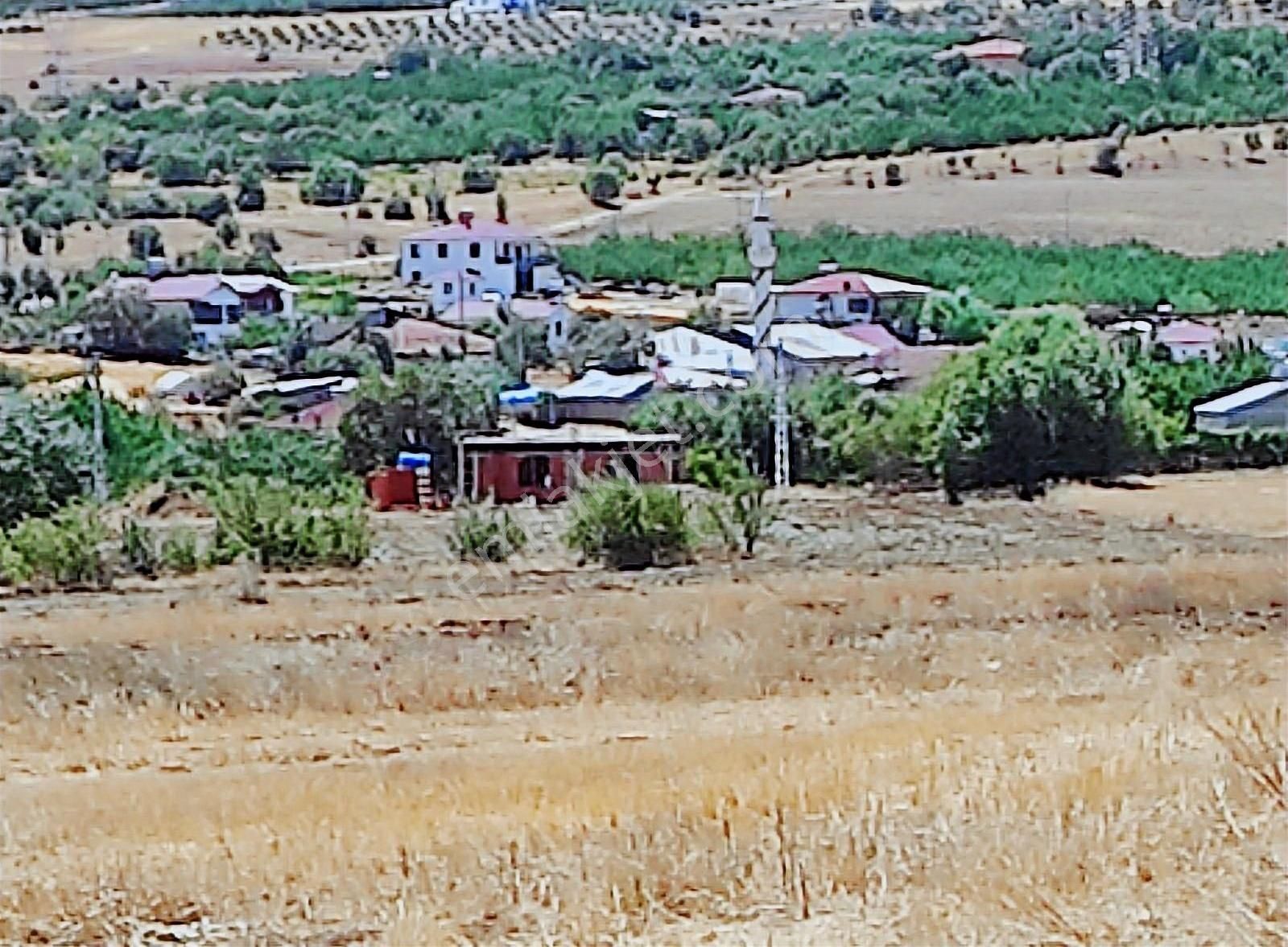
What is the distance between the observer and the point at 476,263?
43.8 meters

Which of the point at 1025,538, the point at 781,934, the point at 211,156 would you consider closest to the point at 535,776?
the point at 781,934

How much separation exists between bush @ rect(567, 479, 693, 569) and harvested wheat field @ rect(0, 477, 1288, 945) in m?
0.88

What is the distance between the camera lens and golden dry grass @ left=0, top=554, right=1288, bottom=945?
14.7 feet

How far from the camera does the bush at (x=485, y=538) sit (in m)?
17.6

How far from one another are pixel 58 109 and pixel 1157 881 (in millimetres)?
49749

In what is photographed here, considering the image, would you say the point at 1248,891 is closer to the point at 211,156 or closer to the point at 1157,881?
the point at 1157,881

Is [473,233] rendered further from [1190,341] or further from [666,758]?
[666,758]

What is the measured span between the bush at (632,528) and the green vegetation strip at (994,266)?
24.6 meters

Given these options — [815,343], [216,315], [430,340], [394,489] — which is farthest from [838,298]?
[394,489]

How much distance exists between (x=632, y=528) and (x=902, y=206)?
33942 mm

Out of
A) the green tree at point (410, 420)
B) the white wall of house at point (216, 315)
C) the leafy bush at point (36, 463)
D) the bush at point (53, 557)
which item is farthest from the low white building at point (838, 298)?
the bush at point (53, 557)

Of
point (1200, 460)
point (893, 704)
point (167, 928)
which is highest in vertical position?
point (167, 928)

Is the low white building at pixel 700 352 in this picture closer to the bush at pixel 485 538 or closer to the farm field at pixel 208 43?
the bush at pixel 485 538

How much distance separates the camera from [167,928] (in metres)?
4.75
